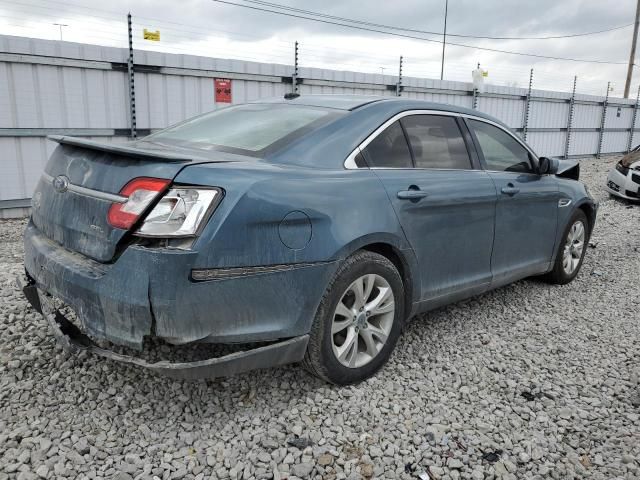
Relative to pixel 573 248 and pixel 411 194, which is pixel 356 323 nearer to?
pixel 411 194

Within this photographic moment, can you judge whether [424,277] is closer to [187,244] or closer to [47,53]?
[187,244]

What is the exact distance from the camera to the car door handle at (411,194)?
309 centimetres

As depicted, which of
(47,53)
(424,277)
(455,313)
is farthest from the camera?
(47,53)

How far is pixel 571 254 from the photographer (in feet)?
16.7

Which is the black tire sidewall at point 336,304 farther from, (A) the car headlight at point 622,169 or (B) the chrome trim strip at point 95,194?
(A) the car headlight at point 622,169

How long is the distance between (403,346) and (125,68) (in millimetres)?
6726

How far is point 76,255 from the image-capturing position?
2.60 meters

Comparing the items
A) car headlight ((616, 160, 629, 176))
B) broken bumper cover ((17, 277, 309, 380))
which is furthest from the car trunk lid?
car headlight ((616, 160, 629, 176))

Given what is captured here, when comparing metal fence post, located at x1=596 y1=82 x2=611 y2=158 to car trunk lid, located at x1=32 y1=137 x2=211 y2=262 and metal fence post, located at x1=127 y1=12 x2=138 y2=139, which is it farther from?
car trunk lid, located at x1=32 y1=137 x2=211 y2=262

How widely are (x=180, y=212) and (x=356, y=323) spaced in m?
1.13

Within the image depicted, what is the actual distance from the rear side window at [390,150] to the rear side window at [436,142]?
3.1 inches

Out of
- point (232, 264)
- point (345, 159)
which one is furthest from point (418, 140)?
point (232, 264)

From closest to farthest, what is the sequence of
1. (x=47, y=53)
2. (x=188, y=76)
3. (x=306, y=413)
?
(x=306, y=413) < (x=47, y=53) < (x=188, y=76)

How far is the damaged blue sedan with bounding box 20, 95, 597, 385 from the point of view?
231cm
